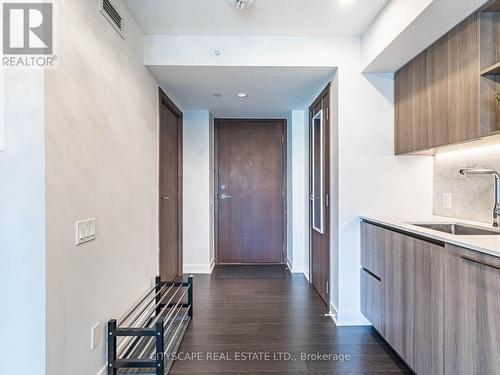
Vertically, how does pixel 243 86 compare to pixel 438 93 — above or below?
above

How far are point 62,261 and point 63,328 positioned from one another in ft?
1.01

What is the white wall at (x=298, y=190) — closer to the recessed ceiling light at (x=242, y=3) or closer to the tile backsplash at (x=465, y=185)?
the tile backsplash at (x=465, y=185)

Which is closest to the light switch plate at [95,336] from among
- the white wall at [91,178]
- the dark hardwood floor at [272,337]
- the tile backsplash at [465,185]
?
the white wall at [91,178]

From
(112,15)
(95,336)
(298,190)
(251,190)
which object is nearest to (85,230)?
(95,336)

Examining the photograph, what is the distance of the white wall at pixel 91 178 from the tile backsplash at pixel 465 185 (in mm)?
2424

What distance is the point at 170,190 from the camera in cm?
377

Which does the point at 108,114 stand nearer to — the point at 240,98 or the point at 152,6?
the point at 152,6

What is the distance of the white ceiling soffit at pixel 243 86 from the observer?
2770mm

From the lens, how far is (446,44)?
6.55 feet

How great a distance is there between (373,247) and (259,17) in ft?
6.23

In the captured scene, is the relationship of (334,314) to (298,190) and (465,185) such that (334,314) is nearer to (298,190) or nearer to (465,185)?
(465,185)

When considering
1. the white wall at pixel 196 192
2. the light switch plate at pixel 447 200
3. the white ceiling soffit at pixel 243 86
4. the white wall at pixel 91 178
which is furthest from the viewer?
the white wall at pixel 196 192

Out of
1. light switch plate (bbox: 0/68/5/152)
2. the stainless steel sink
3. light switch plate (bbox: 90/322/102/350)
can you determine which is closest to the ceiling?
light switch plate (bbox: 0/68/5/152)

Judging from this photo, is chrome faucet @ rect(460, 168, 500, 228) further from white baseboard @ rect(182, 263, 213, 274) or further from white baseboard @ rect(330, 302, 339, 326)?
white baseboard @ rect(182, 263, 213, 274)
